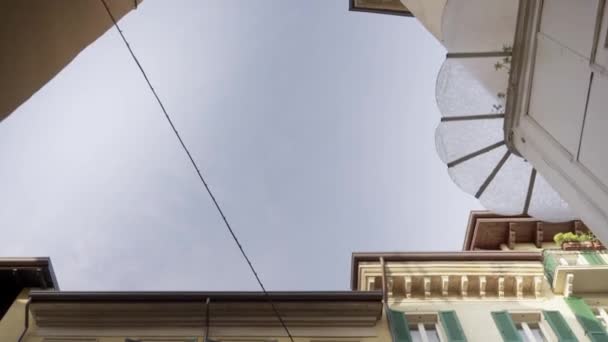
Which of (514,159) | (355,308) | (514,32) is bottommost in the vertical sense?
(355,308)

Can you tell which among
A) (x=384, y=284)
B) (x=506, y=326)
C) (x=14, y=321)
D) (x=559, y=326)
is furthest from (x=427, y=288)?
(x=14, y=321)

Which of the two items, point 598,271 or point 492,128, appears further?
point 598,271

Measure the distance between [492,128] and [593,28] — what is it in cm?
161

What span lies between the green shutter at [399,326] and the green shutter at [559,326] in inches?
130

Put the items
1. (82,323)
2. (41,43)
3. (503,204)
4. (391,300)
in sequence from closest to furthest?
(41,43) < (503,204) < (82,323) < (391,300)

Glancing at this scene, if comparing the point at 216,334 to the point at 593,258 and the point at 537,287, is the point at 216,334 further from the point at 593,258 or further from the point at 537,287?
the point at 593,258

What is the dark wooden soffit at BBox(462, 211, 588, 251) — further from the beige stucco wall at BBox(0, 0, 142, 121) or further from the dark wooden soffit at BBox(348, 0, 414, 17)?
the beige stucco wall at BBox(0, 0, 142, 121)

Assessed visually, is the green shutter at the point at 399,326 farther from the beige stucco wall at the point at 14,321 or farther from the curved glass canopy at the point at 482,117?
the beige stucco wall at the point at 14,321

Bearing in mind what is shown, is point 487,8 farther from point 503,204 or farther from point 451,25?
point 503,204

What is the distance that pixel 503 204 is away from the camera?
186 inches

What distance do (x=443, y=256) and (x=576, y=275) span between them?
3.34 metres

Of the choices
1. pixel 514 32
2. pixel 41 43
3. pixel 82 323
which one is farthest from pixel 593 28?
pixel 82 323

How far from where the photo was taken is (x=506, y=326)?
40.4 feet

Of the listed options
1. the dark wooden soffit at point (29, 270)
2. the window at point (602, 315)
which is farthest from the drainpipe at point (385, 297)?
the dark wooden soffit at point (29, 270)
